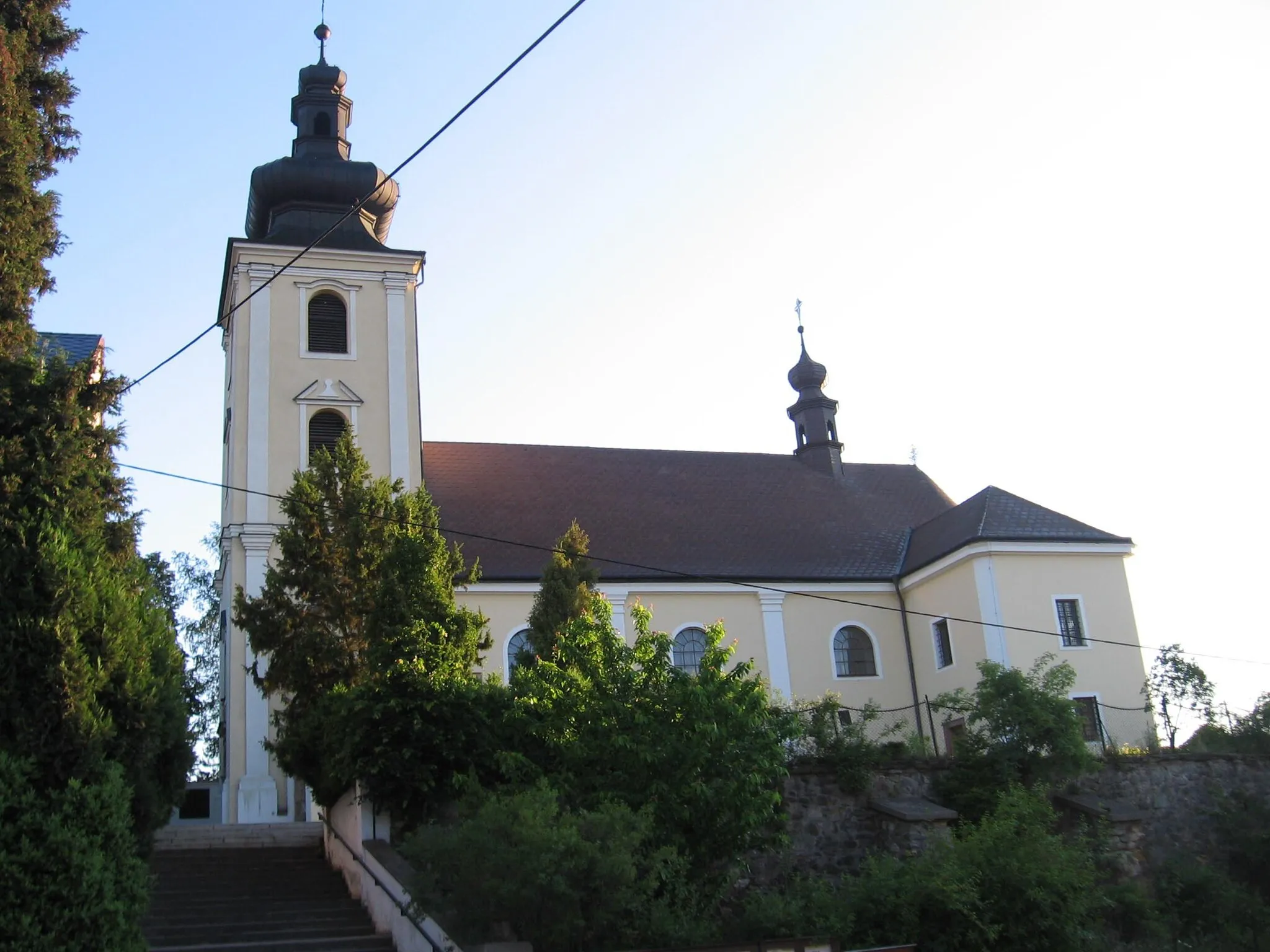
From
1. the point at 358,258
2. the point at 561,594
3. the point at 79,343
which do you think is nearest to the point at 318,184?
the point at 358,258

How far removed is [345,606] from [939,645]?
14047 mm

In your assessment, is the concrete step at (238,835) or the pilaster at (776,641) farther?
the pilaster at (776,641)

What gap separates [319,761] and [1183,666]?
15708 mm

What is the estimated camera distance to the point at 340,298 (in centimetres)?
2941

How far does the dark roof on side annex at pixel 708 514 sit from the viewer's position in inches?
1102

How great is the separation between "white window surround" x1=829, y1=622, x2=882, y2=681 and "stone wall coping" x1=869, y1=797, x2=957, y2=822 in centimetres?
987

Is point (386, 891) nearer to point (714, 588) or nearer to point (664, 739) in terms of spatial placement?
point (664, 739)

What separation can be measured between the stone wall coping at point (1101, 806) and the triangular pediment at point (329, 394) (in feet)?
53.5

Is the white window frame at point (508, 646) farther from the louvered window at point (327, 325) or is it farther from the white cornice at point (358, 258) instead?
the white cornice at point (358, 258)

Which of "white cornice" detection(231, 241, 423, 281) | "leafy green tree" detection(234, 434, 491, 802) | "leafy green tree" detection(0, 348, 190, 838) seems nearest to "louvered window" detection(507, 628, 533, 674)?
"leafy green tree" detection(234, 434, 491, 802)

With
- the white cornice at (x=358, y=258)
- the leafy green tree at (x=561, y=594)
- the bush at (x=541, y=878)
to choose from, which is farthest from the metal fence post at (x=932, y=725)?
the white cornice at (x=358, y=258)

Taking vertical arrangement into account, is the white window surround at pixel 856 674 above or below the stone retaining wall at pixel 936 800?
above

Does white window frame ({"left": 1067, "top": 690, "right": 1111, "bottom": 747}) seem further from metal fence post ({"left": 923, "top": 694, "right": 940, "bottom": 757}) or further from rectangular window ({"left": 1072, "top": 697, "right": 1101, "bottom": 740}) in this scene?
metal fence post ({"left": 923, "top": 694, "right": 940, "bottom": 757})

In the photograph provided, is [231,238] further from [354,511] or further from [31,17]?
[31,17]
